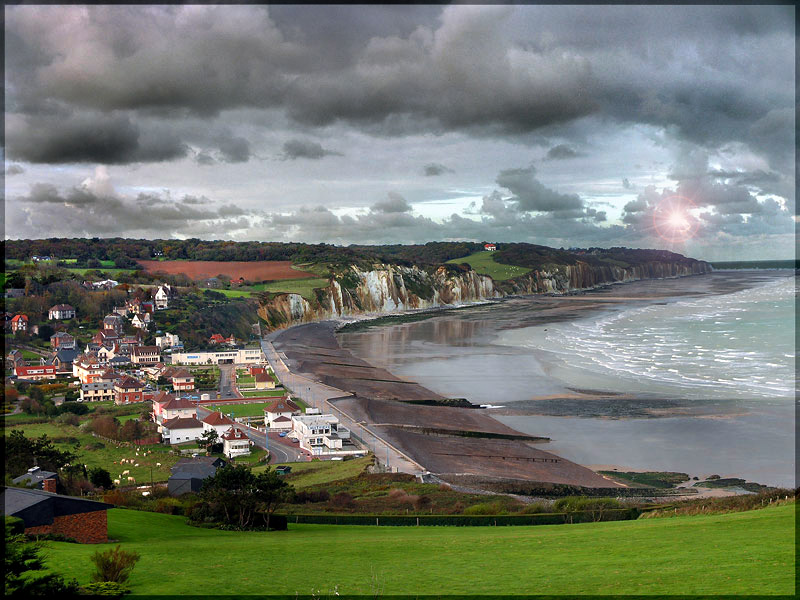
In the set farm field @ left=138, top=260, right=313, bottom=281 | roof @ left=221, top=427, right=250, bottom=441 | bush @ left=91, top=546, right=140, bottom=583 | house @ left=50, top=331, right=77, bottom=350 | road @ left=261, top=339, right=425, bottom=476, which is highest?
farm field @ left=138, top=260, right=313, bottom=281

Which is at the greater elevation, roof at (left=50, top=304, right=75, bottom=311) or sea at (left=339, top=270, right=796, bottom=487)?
roof at (left=50, top=304, right=75, bottom=311)

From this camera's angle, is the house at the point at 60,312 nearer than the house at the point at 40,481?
No

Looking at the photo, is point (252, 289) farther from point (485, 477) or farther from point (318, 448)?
point (485, 477)

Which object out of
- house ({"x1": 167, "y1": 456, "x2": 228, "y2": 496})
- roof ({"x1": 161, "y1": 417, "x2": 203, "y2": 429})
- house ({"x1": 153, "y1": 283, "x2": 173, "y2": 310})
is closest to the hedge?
house ({"x1": 167, "y1": 456, "x2": 228, "y2": 496})

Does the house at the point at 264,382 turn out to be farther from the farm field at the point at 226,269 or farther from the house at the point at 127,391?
the farm field at the point at 226,269

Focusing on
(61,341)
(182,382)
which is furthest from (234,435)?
(61,341)

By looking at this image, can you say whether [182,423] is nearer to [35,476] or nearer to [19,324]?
[35,476]

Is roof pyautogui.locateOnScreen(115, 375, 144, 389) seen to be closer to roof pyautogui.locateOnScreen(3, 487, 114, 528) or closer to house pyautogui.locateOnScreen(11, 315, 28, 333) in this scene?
house pyautogui.locateOnScreen(11, 315, 28, 333)

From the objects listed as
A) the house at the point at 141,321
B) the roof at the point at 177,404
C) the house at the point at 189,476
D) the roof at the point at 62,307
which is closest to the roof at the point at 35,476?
the house at the point at 189,476
